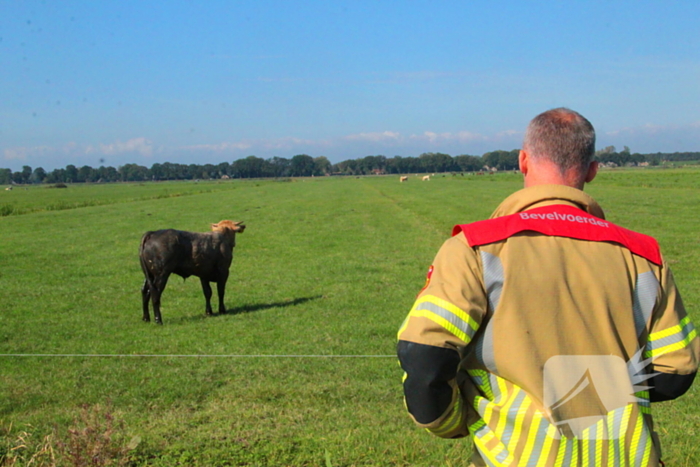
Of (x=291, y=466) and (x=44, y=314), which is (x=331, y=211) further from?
(x=291, y=466)

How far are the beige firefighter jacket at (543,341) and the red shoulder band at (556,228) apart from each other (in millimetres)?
23

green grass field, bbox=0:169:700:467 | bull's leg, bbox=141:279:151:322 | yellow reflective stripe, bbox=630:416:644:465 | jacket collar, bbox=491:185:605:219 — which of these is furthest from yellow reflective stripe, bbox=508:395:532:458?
bull's leg, bbox=141:279:151:322

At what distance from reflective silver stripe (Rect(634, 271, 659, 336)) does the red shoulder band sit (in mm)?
76

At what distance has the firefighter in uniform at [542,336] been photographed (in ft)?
7.23

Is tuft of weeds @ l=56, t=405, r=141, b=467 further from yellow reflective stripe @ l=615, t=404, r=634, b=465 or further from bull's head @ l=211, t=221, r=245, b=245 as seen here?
bull's head @ l=211, t=221, r=245, b=245

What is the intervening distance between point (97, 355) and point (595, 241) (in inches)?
Answer: 329

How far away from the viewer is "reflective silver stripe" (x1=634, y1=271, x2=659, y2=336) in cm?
231

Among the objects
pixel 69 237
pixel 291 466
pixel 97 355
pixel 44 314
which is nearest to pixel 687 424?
pixel 291 466

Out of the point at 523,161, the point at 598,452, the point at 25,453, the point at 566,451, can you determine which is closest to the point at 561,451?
the point at 566,451

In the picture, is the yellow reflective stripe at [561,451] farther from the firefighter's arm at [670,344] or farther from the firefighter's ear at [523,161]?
the firefighter's ear at [523,161]

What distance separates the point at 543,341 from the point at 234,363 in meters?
7.09

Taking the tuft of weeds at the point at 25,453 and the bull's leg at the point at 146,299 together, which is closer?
the tuft of weeds at the point at 25,453

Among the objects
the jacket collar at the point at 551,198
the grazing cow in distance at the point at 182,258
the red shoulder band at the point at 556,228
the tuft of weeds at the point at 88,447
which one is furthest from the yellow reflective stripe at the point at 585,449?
the grazing cow in distance at the point at 182,258

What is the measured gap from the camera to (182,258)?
11.7 m
